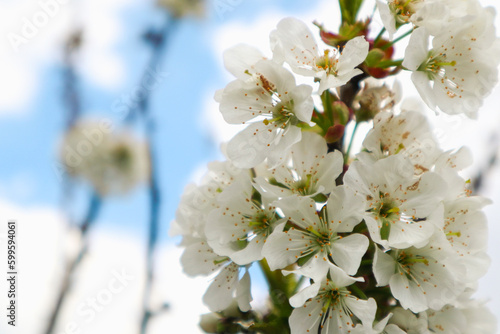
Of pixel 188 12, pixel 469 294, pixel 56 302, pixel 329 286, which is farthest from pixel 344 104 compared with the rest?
pixel 188 12

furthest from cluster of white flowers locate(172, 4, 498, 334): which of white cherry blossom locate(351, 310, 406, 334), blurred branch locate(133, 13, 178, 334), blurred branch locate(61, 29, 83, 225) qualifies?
blurred branch locate(61, 29, 83, 225)

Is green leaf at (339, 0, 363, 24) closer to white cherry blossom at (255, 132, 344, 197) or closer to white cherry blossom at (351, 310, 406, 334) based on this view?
white cherry blossom at (255, 132, 344, 197)

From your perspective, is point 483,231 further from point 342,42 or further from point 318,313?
point 342,42

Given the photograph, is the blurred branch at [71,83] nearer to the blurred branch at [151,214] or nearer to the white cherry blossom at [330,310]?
the blurred branch at [151,214]

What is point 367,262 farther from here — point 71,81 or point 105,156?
point 105,156

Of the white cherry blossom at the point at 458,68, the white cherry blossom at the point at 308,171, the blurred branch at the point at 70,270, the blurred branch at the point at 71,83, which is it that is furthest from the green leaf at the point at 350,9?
the blurred branch at the point at 71,83
